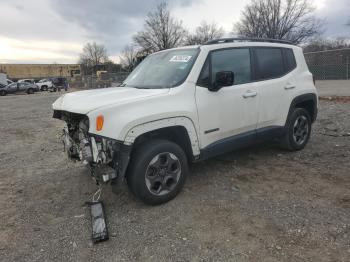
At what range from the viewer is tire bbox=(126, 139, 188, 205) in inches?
146

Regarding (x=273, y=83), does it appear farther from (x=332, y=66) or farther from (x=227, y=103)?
(x=332, y=66)

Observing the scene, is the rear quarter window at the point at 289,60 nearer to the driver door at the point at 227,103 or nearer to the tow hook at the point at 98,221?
the driver door at the point at 227,103

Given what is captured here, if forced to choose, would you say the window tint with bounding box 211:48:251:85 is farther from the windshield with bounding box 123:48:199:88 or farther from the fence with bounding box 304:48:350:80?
the fence with bounding box 304:48:350:80

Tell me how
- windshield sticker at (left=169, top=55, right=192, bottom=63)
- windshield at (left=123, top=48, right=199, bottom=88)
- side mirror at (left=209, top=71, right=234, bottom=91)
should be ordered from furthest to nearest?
1. windshield sticker at (left=169, top=55, right=192, bottom=63)
2. windshield at (left=123, top=48, right=199, bottom=88)
3. side mirror at (left=209, top=71, right=234, bottom=91)

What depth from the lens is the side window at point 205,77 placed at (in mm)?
4223

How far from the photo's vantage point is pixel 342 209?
142 inches

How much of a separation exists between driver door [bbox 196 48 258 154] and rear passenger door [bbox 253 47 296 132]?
Answer: 172 millimetres

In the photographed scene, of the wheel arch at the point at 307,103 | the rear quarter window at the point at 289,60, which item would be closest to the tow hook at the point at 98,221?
the wheel arch at the point at 307,103

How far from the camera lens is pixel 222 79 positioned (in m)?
4.17

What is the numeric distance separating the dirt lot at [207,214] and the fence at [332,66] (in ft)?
51.7

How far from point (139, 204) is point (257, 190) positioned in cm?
152

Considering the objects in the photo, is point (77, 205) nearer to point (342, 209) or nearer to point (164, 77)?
point (164, 77)

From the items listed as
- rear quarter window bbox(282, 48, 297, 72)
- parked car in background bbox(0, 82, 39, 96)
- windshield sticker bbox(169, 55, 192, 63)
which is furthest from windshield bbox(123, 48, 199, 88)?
parked car in background bbox(0, 82, 39, 96)

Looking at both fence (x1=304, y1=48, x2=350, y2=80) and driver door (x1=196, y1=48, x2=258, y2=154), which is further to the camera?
fence (x1=304, y1=48, x2=350, y2=80)
